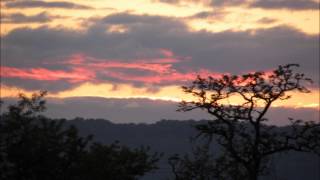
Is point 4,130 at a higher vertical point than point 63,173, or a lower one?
higher

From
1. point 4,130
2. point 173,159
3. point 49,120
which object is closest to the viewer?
point 4,130

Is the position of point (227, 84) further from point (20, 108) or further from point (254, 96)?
point (20, 108)

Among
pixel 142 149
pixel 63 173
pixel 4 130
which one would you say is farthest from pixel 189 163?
pixel 4 130

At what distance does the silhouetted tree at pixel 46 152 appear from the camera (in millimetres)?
34156

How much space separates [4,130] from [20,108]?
148cm

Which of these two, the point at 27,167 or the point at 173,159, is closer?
the point at 27,167

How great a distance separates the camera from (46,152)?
113ft

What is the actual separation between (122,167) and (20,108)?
7464 mm

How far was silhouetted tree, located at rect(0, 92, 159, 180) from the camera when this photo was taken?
34.2 m

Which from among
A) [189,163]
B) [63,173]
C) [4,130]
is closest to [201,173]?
[189,163]

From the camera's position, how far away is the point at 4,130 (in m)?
34.2

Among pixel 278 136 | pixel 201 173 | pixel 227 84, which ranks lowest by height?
pixel 201 173

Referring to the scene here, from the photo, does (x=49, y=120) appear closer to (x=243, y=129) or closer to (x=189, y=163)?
(x=243, y=129)

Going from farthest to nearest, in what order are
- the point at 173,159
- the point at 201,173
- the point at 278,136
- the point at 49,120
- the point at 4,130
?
the point at 201,173, the point at 173,159, the point at 278,136, the point at 49,120, the point at 4,130
